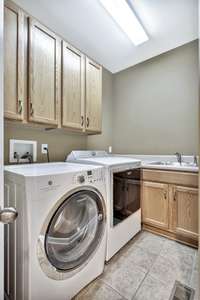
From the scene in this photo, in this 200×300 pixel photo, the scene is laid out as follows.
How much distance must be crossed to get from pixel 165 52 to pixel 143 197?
2189mm

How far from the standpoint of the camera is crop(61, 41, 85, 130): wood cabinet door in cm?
168

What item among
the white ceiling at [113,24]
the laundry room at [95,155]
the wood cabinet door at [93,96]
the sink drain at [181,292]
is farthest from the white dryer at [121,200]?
the white ceiling at [113,24]

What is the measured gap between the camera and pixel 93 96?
81.0 inches

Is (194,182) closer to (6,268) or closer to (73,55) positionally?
(6,268)

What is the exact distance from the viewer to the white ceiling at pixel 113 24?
5.12 feet

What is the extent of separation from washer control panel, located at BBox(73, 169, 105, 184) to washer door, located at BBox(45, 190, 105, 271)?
86 millimetres

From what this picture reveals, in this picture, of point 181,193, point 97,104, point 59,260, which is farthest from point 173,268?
point 97,104

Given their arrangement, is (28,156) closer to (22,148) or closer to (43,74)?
(22,148)

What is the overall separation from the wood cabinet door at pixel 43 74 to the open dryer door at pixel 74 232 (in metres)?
0.83

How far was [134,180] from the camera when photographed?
6.28 ft

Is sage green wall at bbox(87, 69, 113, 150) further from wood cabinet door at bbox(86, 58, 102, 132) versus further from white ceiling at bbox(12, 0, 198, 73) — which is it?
wood cabinet door at bbox(86, 58, 102, 132)

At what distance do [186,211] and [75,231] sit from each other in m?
1.27

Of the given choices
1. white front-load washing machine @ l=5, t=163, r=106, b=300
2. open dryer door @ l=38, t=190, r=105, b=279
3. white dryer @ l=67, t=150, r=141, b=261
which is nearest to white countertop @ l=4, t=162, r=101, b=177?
white front-load washing machine @ l=5, t=163, r=106, b=300

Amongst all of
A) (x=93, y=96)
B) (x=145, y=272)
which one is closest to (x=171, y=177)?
(x=145, y=272)
